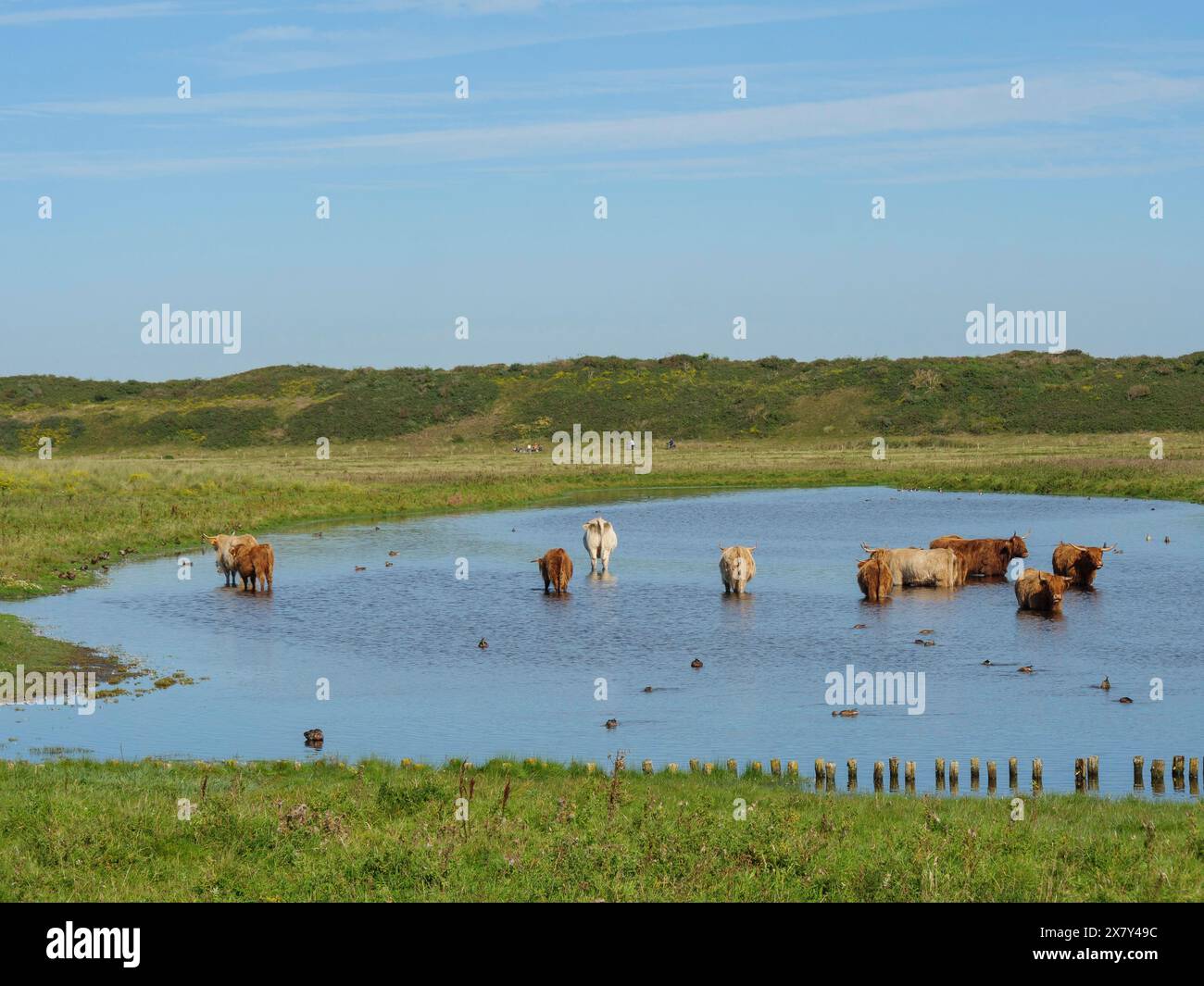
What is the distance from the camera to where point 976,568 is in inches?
1453

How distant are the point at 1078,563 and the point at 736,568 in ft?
28.1

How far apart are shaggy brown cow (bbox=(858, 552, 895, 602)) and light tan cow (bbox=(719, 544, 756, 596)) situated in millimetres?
2738

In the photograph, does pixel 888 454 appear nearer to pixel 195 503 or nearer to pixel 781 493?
pixel 781 493

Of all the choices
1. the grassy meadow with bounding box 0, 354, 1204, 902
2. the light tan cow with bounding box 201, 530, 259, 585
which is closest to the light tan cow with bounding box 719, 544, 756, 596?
the light tan cow with bounding box 201, 530, 259, 585

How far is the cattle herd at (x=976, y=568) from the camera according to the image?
2983cm

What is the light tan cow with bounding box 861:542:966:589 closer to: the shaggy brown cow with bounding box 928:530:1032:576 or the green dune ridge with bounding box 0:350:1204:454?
the shaggy brown cow with bounding box 928:530:1032:576

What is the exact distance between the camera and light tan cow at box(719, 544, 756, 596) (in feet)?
110

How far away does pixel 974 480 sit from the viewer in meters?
69.2

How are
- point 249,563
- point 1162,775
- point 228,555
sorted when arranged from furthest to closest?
point 228,555, point 249,563, point 1162,775

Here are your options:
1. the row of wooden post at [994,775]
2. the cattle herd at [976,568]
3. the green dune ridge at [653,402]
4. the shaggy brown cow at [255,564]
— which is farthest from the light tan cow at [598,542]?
the green dune ridge at [653,402]

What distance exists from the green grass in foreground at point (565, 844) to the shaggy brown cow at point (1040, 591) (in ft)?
Result: 49.5

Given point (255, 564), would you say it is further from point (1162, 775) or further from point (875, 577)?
point (1162, 775)

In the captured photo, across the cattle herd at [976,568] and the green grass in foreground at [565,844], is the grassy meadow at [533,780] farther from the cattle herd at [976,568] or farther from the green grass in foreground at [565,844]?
the cattle herd at [976,568]

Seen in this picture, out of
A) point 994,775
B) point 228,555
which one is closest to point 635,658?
point 994,775
